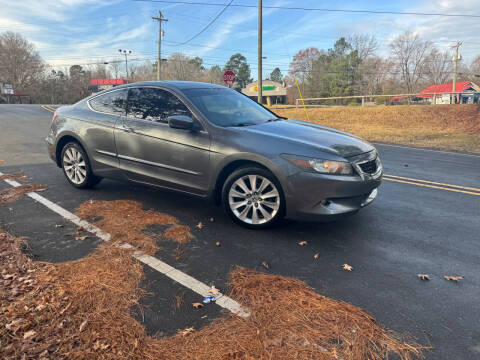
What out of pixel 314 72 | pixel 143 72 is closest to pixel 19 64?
pixel 143 72

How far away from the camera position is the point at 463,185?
21.1 ft

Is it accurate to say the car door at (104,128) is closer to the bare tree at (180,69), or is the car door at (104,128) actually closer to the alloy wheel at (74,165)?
the alloy wheel at (74,165)

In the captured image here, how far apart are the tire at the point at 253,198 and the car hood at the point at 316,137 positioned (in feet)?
1.74

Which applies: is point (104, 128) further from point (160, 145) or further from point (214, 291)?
point (214, 291)

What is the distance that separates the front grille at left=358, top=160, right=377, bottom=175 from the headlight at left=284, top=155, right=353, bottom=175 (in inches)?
12.0

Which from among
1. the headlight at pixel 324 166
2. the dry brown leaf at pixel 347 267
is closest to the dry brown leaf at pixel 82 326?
the dry brown leaf at pixel 347 267

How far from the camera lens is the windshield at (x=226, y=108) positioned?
4562mm

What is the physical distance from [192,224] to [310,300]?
2040mm

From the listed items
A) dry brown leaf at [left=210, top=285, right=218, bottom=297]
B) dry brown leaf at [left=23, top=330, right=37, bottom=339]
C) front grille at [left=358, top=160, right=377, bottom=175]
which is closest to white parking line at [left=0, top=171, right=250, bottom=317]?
dry brown leaf at [left=210, top=285, right=218, bottom=297]

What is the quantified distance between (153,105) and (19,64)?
285ft

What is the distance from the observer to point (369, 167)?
415cm

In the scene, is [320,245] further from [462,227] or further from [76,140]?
[76,140]

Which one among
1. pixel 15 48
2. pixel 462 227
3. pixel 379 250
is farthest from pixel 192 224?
pixel 15 48

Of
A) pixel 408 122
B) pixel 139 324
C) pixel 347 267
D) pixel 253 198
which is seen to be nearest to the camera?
pixel 139 324
